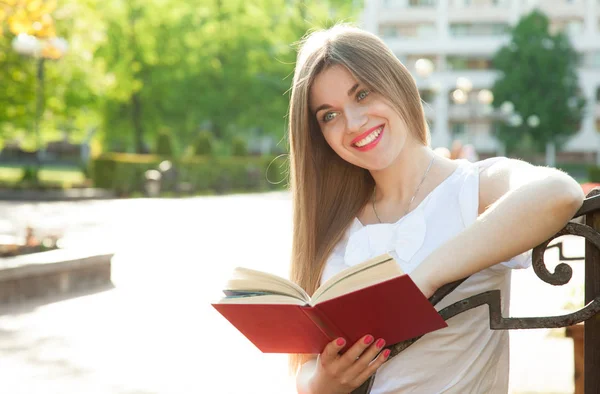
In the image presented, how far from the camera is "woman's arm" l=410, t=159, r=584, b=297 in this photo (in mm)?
1679

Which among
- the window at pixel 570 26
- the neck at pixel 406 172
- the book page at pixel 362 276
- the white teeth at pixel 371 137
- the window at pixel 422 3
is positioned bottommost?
the book page at pixel 362 276

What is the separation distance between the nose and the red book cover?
0.56 metres

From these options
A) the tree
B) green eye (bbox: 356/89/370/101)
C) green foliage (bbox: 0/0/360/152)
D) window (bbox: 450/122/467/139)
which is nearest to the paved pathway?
green eye (bbox: 356/89/370/101)

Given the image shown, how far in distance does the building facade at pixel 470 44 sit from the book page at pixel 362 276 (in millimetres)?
62634

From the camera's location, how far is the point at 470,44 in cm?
6662

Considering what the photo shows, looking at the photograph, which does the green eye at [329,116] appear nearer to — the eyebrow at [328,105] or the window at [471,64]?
the eyebrow at [328,105]

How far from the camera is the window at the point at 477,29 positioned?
66875mm

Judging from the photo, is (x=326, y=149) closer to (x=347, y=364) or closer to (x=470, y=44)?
(x=347, y=364)

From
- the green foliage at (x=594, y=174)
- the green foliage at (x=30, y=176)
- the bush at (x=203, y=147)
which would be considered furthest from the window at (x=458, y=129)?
the green foliage at (x=30, y=176)

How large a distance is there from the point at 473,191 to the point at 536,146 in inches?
2310

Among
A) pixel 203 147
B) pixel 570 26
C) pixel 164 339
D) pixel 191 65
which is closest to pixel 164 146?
pixel 203 147

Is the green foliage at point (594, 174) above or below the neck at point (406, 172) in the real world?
below

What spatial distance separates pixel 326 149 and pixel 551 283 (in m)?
0.80

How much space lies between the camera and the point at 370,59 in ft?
7.04
